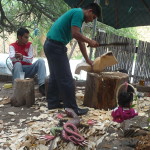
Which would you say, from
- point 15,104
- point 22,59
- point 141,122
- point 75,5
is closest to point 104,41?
point 75,5

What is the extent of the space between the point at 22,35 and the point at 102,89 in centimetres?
238

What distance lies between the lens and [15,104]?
→ 5285 mm

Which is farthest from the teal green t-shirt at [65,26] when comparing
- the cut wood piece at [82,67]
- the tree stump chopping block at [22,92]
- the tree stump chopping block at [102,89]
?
the tree stump chopping block at [22,92]

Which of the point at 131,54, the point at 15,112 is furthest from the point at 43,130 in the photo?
the point at 131,54

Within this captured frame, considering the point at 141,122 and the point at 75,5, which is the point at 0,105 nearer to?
the point at 141,122

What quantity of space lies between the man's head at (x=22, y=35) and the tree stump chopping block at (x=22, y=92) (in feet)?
4.20

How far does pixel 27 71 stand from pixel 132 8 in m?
3.48

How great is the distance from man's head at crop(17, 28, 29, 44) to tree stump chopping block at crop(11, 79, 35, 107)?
128 centimetres

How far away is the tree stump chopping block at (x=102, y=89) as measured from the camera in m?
4.98

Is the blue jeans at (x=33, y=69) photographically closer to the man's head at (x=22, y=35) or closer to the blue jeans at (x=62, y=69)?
the man's head at (x=22, y=35)

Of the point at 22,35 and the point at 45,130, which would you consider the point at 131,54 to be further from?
the point at 45,130

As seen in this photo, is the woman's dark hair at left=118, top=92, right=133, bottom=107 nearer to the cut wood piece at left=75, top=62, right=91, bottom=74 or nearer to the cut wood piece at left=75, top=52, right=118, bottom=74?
the cut wood piece at left=75, top=52, right=118, bottom=74

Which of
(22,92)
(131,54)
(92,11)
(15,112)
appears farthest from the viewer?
(131,54)

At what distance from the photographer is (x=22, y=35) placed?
19.7 ft
